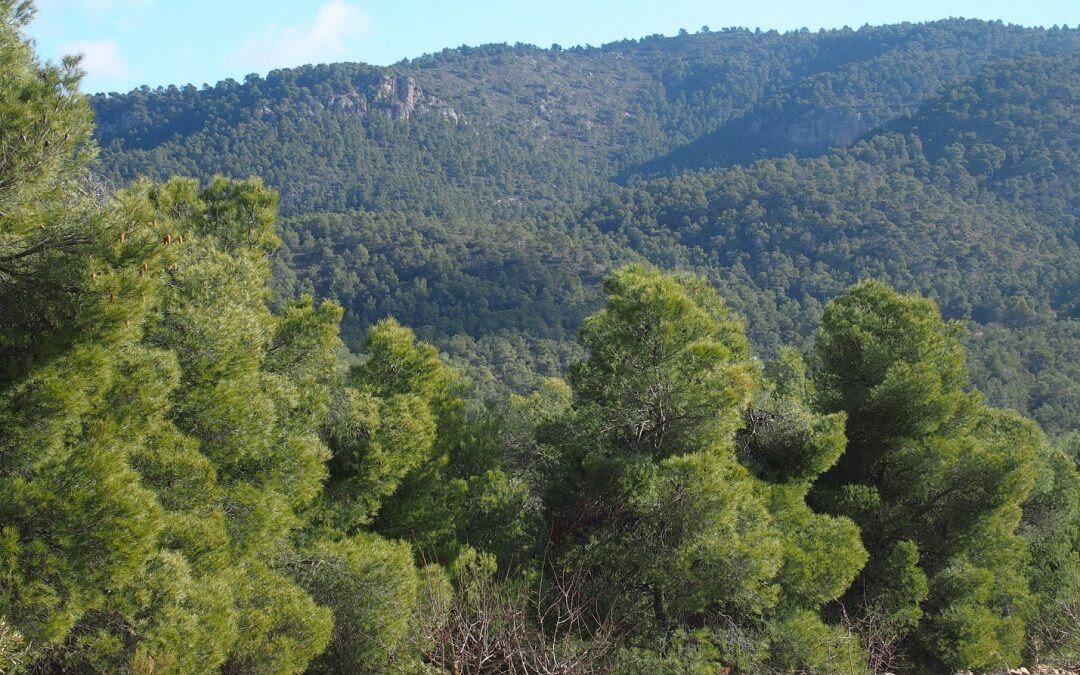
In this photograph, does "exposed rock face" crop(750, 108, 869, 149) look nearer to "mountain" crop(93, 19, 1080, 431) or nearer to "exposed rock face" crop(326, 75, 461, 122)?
"mountain" crop(93, 19, 1080, 431)

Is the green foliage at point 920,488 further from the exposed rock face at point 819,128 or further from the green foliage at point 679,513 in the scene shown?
the exposed rock face at point 819,128

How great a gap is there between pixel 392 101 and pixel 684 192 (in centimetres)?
7387

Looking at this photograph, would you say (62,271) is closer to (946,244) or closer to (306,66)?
(946,244)

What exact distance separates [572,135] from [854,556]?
166970 millimetres

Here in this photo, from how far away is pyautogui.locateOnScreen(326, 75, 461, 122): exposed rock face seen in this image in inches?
5837

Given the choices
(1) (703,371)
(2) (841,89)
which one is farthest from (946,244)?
(2) (841,89)

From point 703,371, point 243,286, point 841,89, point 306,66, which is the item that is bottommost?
point 703,371

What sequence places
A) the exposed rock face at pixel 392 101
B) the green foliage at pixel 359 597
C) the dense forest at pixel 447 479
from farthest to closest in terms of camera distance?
the exposed rock face at pixel 392 101, the green foliage at pixel 359 597, the dense forest at pixel 447 479

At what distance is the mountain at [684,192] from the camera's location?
216 ft

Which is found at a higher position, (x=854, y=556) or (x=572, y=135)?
(x=572, y=135)

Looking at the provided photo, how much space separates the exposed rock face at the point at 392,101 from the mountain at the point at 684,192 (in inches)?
20.4

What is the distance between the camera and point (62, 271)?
510 cm

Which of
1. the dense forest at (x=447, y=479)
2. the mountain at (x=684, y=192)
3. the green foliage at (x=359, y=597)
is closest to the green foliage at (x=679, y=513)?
the dense forest at (x=447, y=479)

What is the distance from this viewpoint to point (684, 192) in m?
98.9
